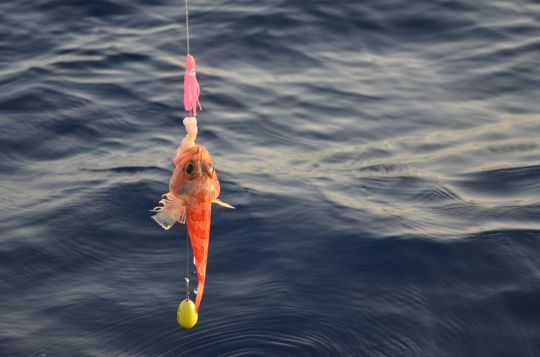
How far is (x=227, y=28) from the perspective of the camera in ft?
45.6

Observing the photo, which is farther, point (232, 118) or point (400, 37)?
point (400, 37)

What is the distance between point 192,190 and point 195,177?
3.9 inches

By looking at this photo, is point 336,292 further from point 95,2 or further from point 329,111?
point 95,2

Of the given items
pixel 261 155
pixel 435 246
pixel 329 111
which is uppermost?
pixel 329 111

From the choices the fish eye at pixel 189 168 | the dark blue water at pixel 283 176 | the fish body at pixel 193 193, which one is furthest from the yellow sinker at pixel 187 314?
the dark blue water at pixel 283 176

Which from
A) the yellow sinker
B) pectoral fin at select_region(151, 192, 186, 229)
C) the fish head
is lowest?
the yellow sinker

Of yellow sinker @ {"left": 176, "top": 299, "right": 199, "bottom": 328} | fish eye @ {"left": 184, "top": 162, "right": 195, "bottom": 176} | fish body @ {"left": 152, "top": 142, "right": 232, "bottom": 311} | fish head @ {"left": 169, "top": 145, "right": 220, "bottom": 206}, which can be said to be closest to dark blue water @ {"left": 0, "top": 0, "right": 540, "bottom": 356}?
yellow sinker @ {"left": 176, "top": 299, "right": 199, "bottom": 328}

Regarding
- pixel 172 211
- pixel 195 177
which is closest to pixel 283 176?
pixel 172 211

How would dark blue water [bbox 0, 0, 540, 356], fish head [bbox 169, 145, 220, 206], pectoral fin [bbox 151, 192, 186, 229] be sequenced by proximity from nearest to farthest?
fish head [bbox 169, 145, 220, 206]
pectoral fin [bbox 151, 192, 186, 229]
dark blue water [bbox 0, 0, 540, 356]

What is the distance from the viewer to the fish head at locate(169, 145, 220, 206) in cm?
546

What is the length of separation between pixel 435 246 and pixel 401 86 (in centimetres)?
379

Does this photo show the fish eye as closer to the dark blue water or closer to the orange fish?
the orange fish

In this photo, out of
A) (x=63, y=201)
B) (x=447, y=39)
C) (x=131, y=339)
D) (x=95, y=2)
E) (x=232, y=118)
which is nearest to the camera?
(x=131, y=339)

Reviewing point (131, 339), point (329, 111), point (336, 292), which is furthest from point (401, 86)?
point (131, 339)
